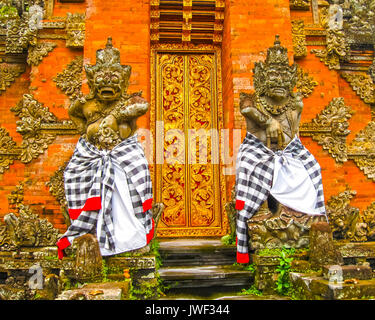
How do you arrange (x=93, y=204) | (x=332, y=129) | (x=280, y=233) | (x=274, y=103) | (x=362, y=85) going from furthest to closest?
(x=362, y=85), (x=332, y=129), (x=274, y=103), (x=280, y=233), (x=93, y=204)

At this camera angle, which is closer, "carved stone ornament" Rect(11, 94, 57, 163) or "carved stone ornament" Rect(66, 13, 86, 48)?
"carved stone ornament" Rect(11, 94, 57, 163)

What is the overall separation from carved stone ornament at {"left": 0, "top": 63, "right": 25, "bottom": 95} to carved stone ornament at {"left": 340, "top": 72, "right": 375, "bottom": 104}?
753cm

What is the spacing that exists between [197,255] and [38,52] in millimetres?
5453

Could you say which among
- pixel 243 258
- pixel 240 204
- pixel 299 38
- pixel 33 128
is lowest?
pixel 243 258

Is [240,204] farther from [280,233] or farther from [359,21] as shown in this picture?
[359,21]

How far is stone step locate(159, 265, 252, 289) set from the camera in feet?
14.7

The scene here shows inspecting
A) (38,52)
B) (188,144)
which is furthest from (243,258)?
(38,52)

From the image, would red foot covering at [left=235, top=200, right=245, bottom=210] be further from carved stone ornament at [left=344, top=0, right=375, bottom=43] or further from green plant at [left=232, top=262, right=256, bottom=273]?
carved stone ornament at [left=344, top=0, right=375, bottom=43]

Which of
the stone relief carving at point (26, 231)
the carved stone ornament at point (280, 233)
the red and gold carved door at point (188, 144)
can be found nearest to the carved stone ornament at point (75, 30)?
the red and gold carved door at point (188, 144)

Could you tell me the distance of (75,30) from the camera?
7465 mm

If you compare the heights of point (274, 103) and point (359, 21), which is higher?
point (359, 21)

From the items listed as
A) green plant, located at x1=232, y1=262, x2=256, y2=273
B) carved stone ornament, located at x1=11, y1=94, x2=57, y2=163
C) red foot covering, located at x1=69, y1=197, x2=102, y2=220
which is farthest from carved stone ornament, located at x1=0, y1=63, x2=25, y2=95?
green plant, located at x1=232, y1=262, x2=256, y2=273

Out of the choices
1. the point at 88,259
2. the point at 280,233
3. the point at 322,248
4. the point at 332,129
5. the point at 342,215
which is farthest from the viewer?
the point at 332,129

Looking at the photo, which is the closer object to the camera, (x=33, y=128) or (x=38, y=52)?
(x=33, y=128)
